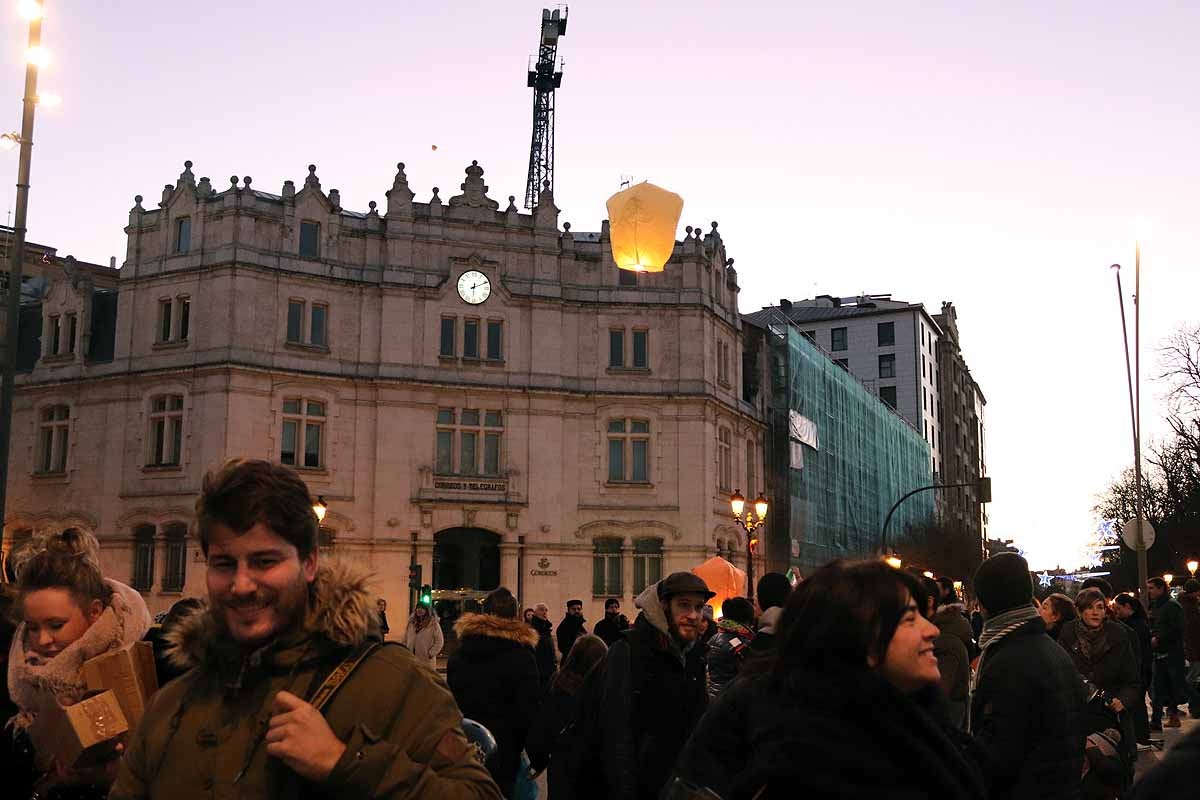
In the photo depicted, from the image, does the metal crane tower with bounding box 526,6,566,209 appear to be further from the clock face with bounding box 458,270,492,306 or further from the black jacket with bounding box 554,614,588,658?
the black jacket with bounding box 554,614,588,658

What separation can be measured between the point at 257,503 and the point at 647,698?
3908mm

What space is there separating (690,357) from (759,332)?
328 inches

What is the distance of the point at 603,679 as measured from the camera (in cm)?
650

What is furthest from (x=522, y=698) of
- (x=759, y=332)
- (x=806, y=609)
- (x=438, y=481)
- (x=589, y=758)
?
(x=759, y=332)

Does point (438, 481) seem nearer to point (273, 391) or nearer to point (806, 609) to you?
point (273, 391)

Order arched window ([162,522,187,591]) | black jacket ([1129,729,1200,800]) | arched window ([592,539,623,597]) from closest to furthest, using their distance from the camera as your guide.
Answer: black jacket ([1129,729,1200,800]), arched window ([162,522,187,591]), arched window ([592,539,623,597])

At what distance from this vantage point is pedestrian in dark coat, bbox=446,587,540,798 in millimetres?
7652

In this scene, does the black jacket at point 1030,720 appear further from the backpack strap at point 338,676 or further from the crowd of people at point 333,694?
the backpack strap at point 338,676

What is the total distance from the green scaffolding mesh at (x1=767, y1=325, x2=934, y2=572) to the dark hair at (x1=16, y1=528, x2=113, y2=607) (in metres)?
38.7

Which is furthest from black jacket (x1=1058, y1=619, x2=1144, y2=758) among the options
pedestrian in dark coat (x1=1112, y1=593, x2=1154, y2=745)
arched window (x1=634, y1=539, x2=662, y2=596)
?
arched window (x1=634, y1=539, x2=662, y2=596)

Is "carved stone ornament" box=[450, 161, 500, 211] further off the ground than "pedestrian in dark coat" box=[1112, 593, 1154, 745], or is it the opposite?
"carved stone ornament" box=[450, 161, 500, 211]

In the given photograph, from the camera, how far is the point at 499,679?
7.73m

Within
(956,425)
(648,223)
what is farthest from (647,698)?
(956,425)

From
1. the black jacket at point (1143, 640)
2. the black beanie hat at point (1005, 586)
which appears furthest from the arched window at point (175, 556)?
the black beanie hat at point (1005, 586)
